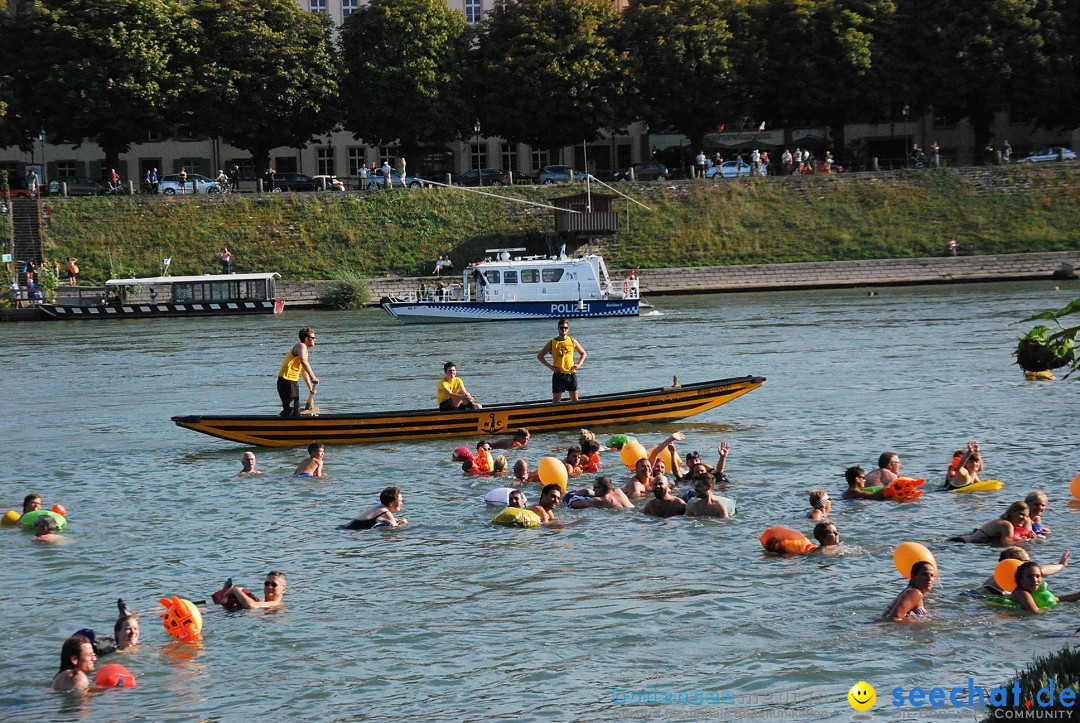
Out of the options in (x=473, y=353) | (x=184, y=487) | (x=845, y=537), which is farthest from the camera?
(x=473, y=353)

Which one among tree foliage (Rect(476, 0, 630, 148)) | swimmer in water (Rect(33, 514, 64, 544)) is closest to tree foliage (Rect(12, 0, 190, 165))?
tree foliage (Rect(476, 0, 630, 148))

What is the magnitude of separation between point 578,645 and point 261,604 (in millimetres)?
3498

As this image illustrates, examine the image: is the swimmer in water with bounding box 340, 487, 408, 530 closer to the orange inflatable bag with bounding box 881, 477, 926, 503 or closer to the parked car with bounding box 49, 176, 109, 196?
the orange inflatable bag with bounding box 881, 477, 926, 503

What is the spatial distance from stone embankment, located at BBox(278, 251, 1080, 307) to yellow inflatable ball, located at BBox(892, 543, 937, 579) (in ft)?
154

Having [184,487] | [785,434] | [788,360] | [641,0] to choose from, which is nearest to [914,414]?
[785,434]

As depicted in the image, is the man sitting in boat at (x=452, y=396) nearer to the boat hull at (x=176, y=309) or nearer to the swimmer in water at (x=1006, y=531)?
the swimmer in water at (x=1006, y=531)

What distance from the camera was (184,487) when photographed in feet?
69.8

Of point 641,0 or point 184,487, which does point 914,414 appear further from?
point 641,0

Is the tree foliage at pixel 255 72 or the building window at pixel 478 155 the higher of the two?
the tree foliage at pixel 255 72

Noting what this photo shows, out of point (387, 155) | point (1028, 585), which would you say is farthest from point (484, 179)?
point (1028, 585)

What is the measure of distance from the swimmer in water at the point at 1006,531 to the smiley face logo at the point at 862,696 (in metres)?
4.82

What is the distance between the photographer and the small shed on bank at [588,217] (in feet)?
208

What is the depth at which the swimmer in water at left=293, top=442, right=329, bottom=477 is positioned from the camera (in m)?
21.3

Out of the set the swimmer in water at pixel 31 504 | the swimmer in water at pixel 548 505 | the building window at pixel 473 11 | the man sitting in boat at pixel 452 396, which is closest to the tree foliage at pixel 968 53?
the building window at pixel 473 11
